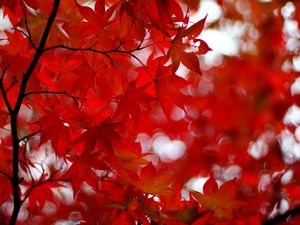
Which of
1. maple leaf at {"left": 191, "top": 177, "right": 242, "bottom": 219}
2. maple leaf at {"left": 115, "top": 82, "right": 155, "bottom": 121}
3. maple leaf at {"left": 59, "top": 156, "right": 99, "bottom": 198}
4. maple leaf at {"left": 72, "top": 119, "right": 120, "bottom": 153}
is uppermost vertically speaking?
maple leaf at {"left": 115, "top": 82, "right": 155, "bottom": 121}

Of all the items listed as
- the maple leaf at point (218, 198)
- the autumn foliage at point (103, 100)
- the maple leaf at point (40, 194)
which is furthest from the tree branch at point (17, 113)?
the maple leaf at point (218, 198)

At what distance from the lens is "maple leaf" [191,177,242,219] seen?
107 centimetres

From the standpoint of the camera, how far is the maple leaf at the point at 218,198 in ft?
3.52

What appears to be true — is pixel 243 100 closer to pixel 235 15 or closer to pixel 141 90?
pixel 235 15

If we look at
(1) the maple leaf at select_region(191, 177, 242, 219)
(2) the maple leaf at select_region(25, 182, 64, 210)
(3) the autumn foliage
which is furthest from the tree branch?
(1) the maple leaf at select_region(191, 177, 242, 219)

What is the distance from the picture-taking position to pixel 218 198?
42.4 inches

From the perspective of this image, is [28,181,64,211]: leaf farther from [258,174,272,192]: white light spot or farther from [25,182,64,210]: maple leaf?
[258,174,272,192]: white light spot

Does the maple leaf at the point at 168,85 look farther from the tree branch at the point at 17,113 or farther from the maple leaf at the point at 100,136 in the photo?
the tree branch at the point at 17,113

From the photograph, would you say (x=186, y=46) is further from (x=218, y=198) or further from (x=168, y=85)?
(x=218, y=198)

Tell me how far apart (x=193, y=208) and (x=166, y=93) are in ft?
0.92

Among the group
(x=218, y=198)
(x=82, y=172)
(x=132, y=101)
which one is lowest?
(x=218, y=198)

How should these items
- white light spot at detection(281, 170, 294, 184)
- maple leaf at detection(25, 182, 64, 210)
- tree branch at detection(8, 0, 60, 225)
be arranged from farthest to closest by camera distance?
white light spot at detection(281, 170, 294, 184) → maple leaf at detection(25, 182, 64, 210) → tree branch at detection(8, 0, 60, 225)

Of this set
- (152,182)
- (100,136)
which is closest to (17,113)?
(100,136)

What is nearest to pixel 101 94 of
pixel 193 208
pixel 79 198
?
pixel 79 198
